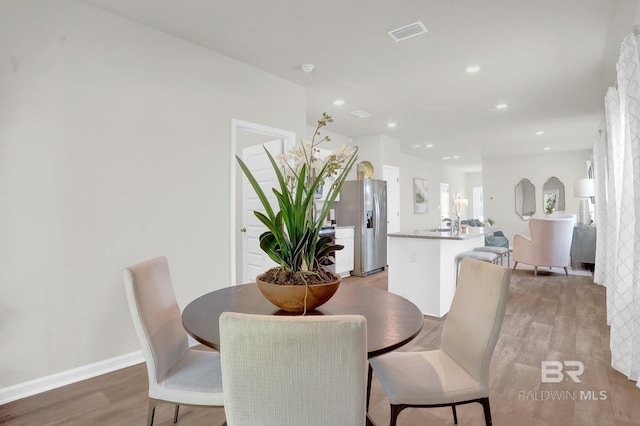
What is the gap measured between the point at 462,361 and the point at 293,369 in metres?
1.01

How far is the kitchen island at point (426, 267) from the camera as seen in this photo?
11.3ft

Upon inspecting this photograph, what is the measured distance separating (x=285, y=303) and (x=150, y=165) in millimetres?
1951

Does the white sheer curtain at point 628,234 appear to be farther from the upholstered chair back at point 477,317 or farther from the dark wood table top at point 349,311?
the dark wood table top at point 349,311

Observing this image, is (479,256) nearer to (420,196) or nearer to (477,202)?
(420,196)

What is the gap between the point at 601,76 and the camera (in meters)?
3.74

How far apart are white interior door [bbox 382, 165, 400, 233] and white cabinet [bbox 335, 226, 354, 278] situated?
5.23 ft

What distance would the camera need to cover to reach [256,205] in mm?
3971

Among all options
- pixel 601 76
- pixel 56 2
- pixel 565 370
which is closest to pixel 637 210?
pixel 565 370

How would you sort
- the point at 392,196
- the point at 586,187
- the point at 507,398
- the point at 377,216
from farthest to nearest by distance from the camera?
the point at 392,196
the point at 586,187
the point at 377,216
the point at 507,398

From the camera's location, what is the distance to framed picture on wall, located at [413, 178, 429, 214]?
907cm

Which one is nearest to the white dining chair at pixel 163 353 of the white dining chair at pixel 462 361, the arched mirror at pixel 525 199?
the white dining chair at pixel 462 361

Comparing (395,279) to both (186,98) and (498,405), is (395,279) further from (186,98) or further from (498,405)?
(186,98)

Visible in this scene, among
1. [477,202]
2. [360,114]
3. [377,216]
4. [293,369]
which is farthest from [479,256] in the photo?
[477,202]

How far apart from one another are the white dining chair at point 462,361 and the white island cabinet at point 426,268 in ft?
6.24
